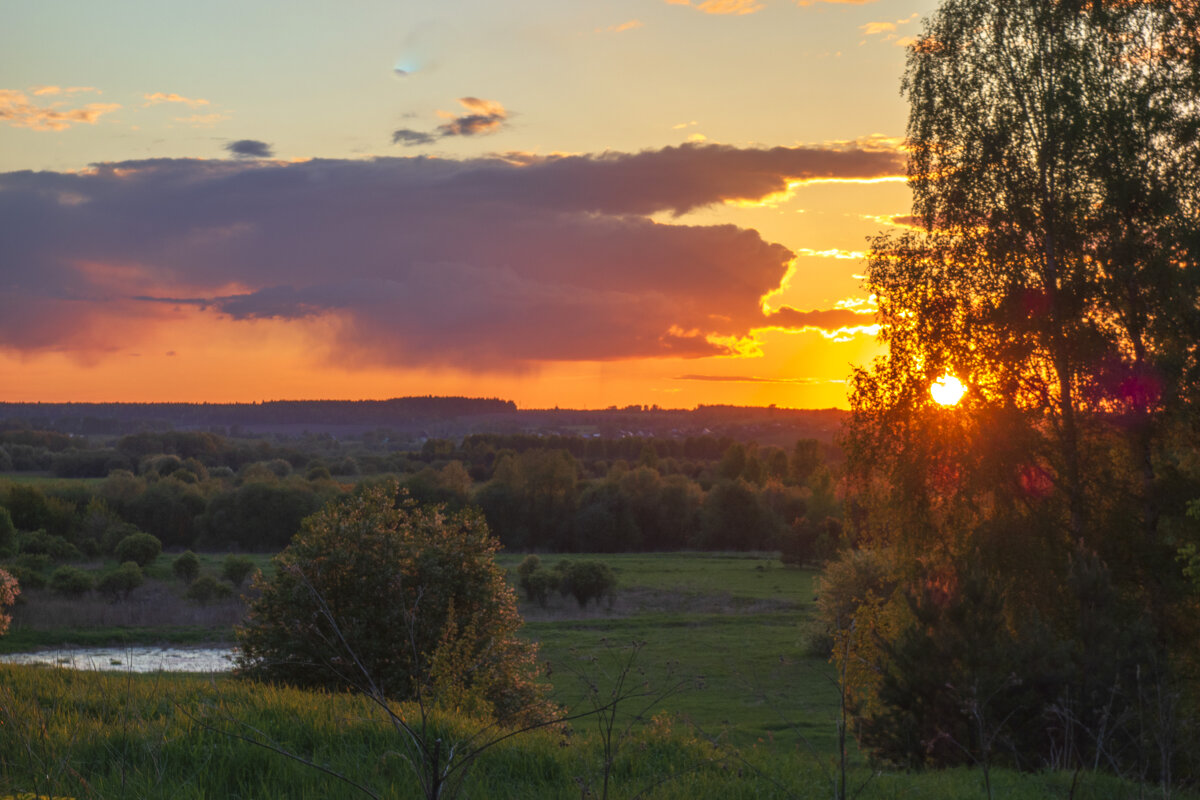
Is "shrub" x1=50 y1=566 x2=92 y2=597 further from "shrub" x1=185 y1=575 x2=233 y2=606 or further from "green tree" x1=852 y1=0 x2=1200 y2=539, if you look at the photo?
"green tree" x1=852 y1=0 x2=1200 y2=539

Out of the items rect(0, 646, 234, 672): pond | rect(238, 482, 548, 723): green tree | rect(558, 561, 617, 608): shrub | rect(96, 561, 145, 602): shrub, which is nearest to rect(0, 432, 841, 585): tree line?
rect(96, 561, 145, 602): shrub

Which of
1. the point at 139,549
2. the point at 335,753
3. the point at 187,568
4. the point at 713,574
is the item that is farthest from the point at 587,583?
the point at 335,753

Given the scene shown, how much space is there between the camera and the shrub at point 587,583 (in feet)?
216

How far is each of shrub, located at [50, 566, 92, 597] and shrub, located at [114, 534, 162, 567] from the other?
45.3 ft

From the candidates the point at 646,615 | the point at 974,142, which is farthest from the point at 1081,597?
the point at 646,615

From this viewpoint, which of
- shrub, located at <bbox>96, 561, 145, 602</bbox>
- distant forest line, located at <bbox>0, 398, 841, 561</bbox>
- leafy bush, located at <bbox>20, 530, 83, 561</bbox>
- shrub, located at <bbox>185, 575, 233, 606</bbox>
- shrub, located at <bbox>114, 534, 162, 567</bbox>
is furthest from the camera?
distant forest line, located at <bbox>0, 398, 841, 561</bbox>

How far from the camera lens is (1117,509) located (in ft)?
69.2

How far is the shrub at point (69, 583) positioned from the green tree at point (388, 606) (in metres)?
45.4

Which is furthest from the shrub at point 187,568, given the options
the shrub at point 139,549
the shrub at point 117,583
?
the shrub at point 139,549

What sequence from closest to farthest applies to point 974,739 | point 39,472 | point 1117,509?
point 974,739
point 1117,509
point 39,472

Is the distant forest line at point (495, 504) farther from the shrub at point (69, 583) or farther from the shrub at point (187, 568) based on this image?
the shrub at point (187, 568)

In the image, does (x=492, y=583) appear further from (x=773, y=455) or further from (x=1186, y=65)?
(x=773, y=455)

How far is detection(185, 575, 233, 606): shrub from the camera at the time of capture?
200 ft

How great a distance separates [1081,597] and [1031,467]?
4.51 m
